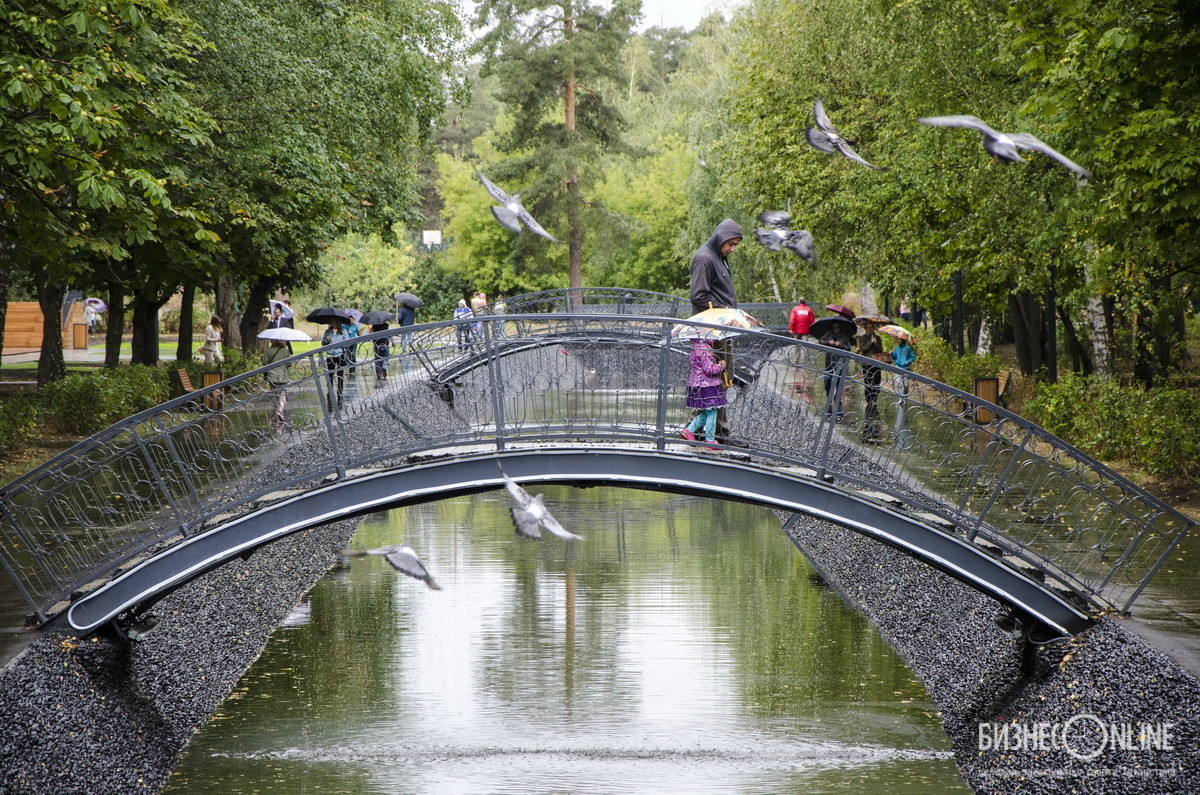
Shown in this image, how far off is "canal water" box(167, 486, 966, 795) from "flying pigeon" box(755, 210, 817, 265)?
3.51m

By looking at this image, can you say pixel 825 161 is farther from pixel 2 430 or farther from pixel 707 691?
pixel 707 691

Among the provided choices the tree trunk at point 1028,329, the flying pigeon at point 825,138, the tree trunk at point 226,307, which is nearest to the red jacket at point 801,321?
the tree trunk at point 1028,329

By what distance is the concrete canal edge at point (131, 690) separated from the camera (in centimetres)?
717

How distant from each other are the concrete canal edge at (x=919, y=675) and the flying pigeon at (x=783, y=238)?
140 inches

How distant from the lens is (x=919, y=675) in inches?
392

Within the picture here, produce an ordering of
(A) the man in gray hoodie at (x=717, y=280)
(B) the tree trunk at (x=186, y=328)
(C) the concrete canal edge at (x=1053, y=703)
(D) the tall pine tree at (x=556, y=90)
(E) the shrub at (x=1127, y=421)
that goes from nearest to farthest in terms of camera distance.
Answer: (C) the concrete canal edge at (x=1053, y=703) → (A) the man in gray hoodie at (x=717, y=280) → (E) the shrub at (x=1127, y=421) → (B) the tree trunk at (x=186, y=328) → (D) the tall pine tree at (x=556, y=90)

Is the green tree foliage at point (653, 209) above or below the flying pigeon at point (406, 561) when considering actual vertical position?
above

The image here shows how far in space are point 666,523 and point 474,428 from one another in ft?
23.5

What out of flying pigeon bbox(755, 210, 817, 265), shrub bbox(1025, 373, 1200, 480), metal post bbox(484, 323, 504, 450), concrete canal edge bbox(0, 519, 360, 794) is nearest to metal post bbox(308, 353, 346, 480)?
metal post bbox(484, 323, 504, 450)

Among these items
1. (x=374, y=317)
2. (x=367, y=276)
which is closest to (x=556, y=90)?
(x=367, y=276)

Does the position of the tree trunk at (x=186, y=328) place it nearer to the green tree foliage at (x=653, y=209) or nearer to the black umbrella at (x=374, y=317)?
the black umbrella at (x=374, y=317)

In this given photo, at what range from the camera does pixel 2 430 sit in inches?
636

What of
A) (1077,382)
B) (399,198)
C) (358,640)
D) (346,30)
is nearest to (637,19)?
(399,198)

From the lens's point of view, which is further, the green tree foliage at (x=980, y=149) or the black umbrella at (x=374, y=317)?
the black umbrella at (x=374, y=317)
